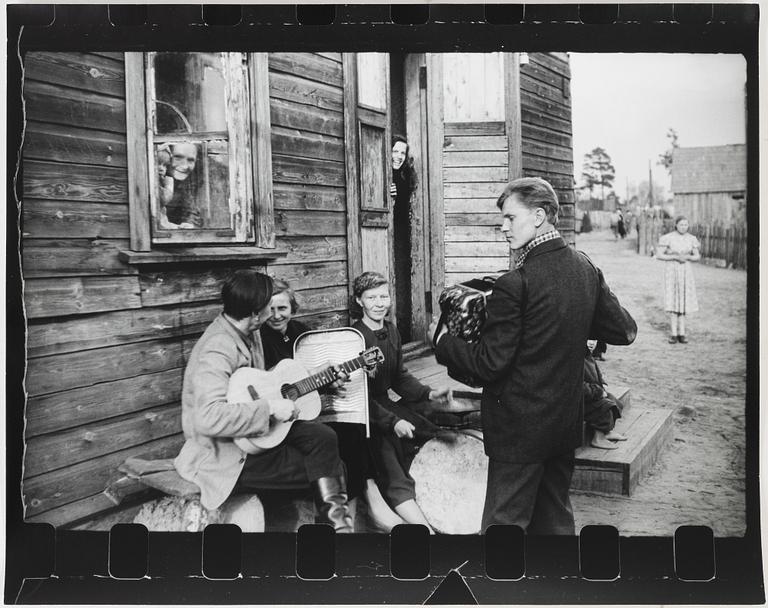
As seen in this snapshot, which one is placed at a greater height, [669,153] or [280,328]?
[669,153]

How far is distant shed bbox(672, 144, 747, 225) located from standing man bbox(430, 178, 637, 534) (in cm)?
A: 89

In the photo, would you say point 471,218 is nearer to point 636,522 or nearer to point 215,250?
point 215,250

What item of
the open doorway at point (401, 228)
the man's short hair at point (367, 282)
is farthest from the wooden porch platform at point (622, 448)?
the man's short hair at point (367, 282)

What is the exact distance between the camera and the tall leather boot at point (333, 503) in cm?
411

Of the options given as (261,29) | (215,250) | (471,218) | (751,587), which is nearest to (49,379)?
(215,250)

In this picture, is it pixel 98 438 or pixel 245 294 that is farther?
pixel 245 294

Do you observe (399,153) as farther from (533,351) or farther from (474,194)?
(533,351)

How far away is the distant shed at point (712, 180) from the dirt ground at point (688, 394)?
328 millimetres

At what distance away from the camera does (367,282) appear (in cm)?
436

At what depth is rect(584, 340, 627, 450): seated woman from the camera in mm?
4434

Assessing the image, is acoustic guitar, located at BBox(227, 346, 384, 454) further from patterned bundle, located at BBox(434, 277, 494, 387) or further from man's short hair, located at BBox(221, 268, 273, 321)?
patterned bundle, located at BBox(434, 277, 494, 387)

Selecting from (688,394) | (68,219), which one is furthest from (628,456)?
(68,219)

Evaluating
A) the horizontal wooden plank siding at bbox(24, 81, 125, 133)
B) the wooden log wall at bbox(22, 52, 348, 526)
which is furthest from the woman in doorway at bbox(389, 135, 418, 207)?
the horizontal wooden plank siding at bbox(24, 81, 125, 133)

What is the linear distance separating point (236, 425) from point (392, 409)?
87 centimetres
